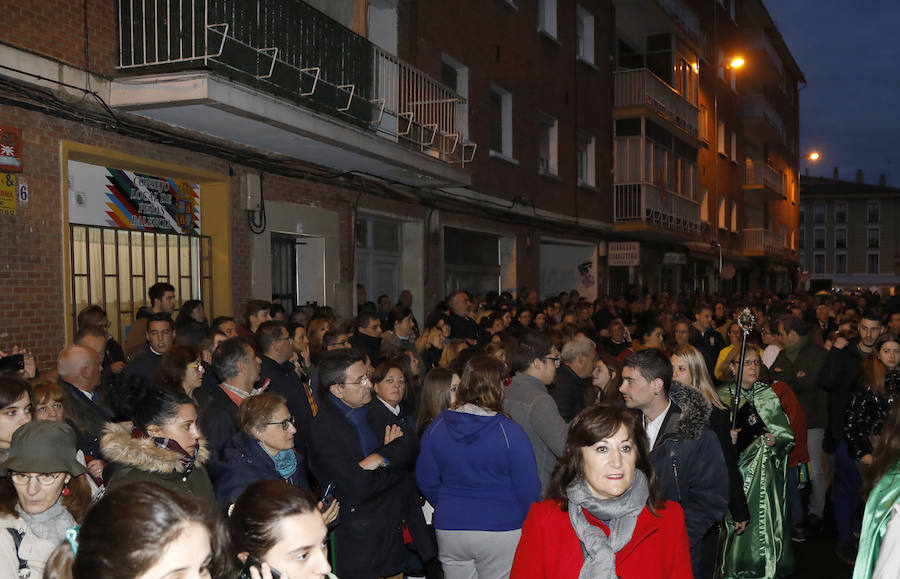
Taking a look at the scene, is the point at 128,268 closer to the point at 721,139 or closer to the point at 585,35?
the point at 585,35

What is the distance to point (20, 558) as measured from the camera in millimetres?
3244

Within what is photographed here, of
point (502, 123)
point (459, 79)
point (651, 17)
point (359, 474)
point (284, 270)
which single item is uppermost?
point (651, 17)

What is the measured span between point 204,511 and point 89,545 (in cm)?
31

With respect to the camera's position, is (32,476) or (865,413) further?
(865,413)

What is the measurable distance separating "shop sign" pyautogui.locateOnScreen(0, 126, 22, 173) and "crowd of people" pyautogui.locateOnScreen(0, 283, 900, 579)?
151cm

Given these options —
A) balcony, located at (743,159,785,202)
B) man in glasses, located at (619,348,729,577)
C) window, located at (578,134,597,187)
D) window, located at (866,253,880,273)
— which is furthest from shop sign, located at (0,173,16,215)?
window, located at (866,253,880,273)

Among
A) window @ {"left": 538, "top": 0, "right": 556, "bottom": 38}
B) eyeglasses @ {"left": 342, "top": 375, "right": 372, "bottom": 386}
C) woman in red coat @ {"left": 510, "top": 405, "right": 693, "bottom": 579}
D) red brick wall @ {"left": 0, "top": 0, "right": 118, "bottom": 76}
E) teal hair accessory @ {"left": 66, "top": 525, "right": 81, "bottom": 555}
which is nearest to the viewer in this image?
teal hair accessory @ {"left": 66, "top": 525, "right": 81, "bottom": 555}

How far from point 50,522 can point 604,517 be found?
7.63 ft

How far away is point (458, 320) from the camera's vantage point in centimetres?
1191

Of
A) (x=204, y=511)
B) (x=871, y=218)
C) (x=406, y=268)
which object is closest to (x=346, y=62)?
(x=406, y=268)

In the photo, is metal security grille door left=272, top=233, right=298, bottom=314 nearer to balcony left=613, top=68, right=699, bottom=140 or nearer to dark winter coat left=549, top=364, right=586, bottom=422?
dark winter coat left=549, top=364, right=586, bottom=422

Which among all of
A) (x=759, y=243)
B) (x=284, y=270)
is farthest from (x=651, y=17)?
(x=284, y=270)

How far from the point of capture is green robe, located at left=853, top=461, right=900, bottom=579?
10.1ft

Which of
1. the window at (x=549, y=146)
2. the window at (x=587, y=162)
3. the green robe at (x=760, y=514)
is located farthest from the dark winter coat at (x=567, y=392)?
the window at (x=587, y=162)
